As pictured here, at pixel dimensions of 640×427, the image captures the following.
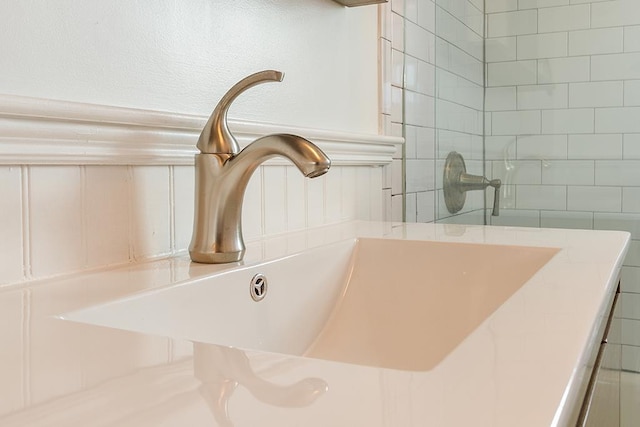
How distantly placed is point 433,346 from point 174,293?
1.15 ft

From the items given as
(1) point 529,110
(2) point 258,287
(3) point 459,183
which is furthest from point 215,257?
(1) point 529,110

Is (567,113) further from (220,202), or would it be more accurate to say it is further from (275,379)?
(275,379)

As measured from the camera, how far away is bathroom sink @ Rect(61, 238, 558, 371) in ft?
2.44

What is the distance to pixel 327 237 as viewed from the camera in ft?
3.36

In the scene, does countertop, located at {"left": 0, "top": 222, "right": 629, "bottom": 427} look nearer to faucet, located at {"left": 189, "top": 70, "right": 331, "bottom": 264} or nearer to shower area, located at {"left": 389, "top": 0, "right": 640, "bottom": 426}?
faucet, located at {"left": 189, "top": 70, "right": 331, "bottom": 264}

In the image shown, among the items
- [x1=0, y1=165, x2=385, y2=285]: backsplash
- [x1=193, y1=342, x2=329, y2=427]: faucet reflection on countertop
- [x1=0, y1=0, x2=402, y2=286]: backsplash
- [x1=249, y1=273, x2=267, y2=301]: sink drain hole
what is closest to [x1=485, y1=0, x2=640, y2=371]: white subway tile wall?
[x1=0, y1=0, x2=402, y2=286]: backsplash

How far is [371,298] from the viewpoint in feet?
3.08

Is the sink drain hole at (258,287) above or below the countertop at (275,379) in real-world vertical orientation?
below

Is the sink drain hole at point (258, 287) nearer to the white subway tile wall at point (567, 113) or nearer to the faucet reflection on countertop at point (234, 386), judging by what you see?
the faucet reflection on countertop at point (234, 386)

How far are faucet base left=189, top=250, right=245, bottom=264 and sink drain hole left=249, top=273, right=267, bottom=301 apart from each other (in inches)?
1.3

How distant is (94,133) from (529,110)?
1.37 m

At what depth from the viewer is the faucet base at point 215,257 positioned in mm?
764

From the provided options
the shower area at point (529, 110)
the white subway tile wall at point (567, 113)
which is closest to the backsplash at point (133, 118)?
the shower area at point (529, 110)

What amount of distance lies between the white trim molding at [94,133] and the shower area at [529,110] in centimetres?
84
